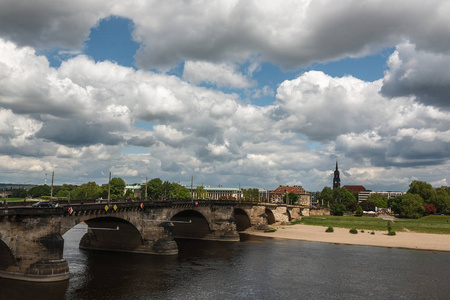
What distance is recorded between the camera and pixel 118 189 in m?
144

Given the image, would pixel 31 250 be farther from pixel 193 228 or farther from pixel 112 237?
pixel 193 228

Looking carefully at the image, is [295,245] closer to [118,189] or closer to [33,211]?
[33,211]

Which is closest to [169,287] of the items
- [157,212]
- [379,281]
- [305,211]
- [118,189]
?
[157,212]

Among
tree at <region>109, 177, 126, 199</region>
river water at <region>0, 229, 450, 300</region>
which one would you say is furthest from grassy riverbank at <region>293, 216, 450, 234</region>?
tree at <region>109, 177, 126, 199</region>

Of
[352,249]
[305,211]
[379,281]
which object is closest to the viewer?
[379,281]

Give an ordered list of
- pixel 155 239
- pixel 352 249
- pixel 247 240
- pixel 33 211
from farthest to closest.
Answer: pixel 247 240
pixel 352 249
pixel 155 239
pixel 33 211

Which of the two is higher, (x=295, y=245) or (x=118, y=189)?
(x=118, y=189)

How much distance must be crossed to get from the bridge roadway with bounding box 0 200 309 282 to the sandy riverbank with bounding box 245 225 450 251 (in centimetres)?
1180

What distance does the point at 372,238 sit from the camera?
309 ft

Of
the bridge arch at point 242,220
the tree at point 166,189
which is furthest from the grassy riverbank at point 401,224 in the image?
the tree at point 166,189

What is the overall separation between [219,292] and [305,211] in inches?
4800

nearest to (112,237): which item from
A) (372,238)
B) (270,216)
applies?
(372,238)

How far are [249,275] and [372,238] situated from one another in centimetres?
5686

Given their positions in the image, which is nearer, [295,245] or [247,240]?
[295,245]
